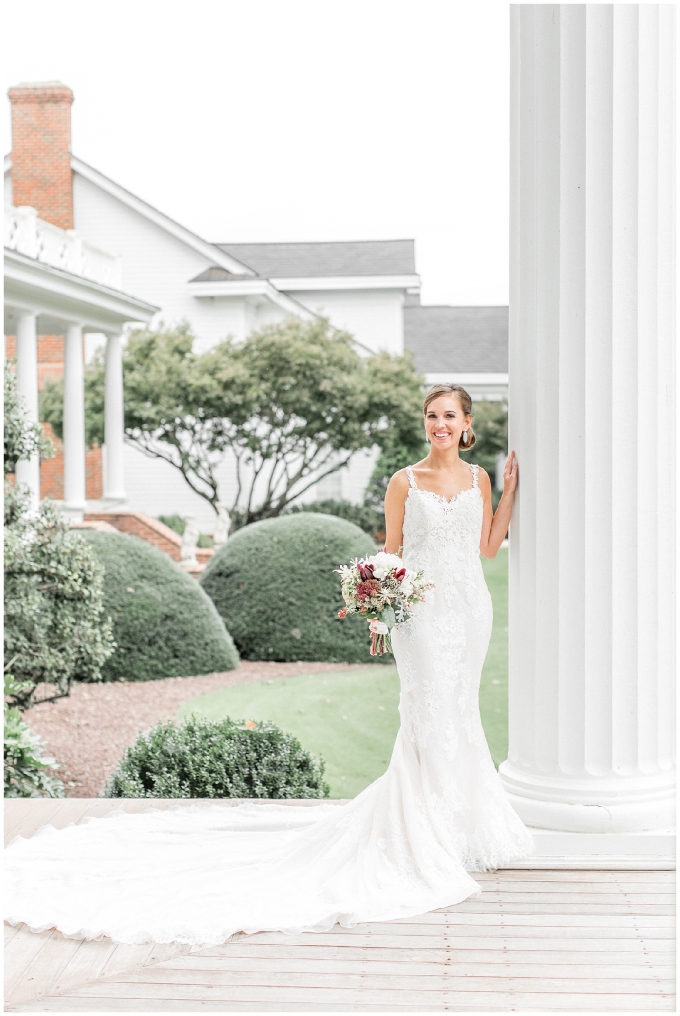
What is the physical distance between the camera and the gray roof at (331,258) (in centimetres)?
2016

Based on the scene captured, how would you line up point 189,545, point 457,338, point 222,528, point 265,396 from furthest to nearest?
1. point 457,338
2. point 222,528
3. point 265,396
4. point 189,545

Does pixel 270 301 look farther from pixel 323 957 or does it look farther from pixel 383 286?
pixel 323 957

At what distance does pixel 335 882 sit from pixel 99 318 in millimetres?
11335

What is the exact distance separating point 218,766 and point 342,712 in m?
3.89

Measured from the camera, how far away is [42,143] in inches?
714

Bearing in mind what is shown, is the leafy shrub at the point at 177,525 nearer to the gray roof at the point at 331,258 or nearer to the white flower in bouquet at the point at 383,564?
the gray roof at the point at 331,258

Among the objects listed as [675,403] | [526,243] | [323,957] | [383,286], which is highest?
[383,286]

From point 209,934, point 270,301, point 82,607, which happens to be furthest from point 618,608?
point 270,301

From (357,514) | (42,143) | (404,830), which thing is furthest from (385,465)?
(404,830)

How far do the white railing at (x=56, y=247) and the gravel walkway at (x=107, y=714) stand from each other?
5402 mm

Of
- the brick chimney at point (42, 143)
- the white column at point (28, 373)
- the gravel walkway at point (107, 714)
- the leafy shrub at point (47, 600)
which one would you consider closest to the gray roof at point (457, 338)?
the brick chimney at point (42, 143)

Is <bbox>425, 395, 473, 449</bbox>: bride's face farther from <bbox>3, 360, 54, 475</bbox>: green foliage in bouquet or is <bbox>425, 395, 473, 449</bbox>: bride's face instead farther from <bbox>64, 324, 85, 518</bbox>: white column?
<bbox>64, 324, 85, 518</bbox>: white column

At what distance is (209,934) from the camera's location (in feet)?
9.98

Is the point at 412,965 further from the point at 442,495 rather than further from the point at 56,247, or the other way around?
the point at 56,247
